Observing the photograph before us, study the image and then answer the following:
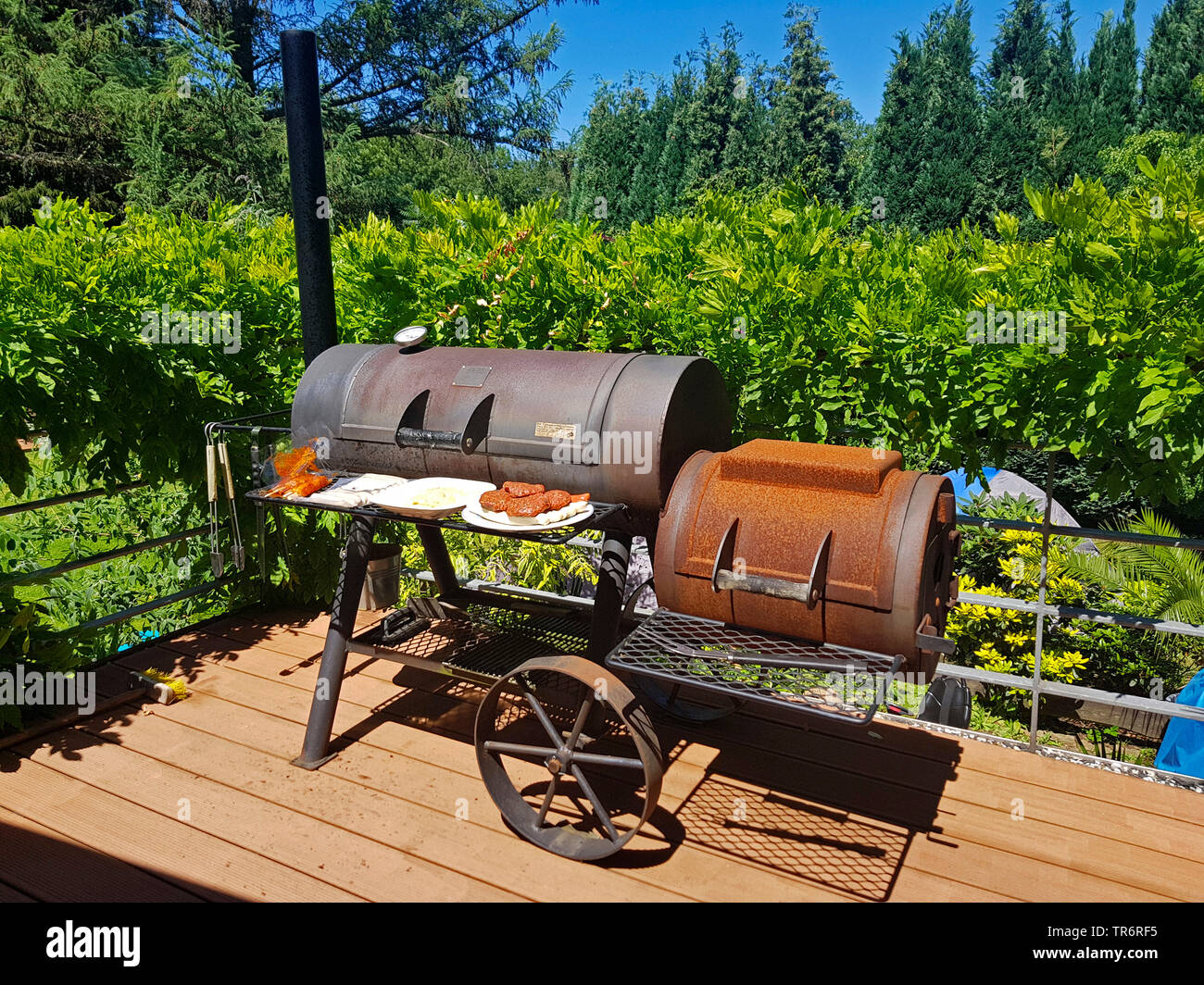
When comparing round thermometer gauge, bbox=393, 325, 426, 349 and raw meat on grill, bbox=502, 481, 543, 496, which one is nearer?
raw meat on grill, bbox=502, 481, 543, 496

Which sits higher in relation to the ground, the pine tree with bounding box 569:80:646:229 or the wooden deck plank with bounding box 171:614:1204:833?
the pine tree with bounding box 569:80:646:229

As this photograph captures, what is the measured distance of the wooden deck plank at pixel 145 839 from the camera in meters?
2.86

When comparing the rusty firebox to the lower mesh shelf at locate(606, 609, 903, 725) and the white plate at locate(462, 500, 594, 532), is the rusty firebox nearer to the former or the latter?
the lower mesh shelf at locate(606, 609, 903, 725)

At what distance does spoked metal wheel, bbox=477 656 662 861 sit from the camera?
9.37 feet

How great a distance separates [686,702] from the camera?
161 inches

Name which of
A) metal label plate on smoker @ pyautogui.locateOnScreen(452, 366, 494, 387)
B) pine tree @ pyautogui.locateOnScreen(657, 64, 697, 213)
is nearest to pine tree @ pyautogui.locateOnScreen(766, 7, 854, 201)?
pine tree @ pyautogui.locateOnScreen(657, 64, 697, 213)

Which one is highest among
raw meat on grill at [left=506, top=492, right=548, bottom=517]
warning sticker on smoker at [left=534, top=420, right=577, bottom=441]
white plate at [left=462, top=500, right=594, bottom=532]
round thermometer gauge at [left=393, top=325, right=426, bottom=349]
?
round thermometer gauge at [left=393, top=325, right=426, bottom=349]

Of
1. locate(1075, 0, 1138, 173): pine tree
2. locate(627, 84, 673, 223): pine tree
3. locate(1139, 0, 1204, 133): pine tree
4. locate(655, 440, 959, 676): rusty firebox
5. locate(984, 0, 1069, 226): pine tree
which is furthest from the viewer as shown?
locate(627, 84, 673, 223): pine tree

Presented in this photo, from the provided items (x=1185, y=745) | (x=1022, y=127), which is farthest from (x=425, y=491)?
(x=1022, y=127)

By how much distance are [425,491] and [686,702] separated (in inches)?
67.1

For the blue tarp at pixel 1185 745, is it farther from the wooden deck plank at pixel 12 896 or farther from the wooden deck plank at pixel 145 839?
the wooden deck plank at pixel 12 896

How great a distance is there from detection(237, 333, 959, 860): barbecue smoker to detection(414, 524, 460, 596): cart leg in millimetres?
369

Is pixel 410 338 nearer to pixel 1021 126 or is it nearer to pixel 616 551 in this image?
pixel 616 551
